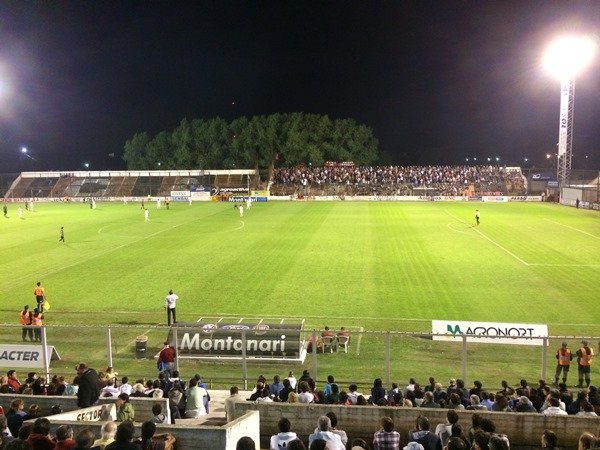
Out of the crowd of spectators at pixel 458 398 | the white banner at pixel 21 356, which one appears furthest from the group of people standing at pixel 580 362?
the white banner at pixel 21 356

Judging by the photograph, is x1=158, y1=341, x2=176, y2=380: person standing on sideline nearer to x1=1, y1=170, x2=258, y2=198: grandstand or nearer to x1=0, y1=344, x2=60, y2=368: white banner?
x1=0, y1=344, x2=60, y2=368: white banner

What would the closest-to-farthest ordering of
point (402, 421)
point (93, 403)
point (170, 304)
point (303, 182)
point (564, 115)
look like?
1. point (402, 421)
2. point (93, 403)
3. point (170, 304)
4. point (564, 115)
5. point (303, 182)

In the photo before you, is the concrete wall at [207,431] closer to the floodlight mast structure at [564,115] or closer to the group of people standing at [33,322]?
the group of people standing at [33,322]

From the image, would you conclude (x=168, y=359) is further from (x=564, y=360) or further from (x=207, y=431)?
(x=564, y=360)

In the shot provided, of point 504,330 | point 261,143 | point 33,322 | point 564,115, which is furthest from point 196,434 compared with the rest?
point 261,143

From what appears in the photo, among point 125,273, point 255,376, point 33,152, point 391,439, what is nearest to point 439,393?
point 391,439

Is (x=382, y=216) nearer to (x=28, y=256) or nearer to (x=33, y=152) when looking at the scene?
(x=28, y=256)

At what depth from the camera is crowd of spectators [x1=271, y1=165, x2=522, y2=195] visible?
8419 centimetres

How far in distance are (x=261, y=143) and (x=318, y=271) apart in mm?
80144

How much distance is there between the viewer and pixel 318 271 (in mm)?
28250

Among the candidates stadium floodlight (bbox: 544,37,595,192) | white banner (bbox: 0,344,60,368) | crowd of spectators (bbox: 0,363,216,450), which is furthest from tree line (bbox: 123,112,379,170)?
crowd of spectators (bbox: 0,363,216,450)

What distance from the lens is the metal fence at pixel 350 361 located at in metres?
14.7

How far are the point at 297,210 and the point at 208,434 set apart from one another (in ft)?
185

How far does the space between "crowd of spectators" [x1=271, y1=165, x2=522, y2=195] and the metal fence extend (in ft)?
223
